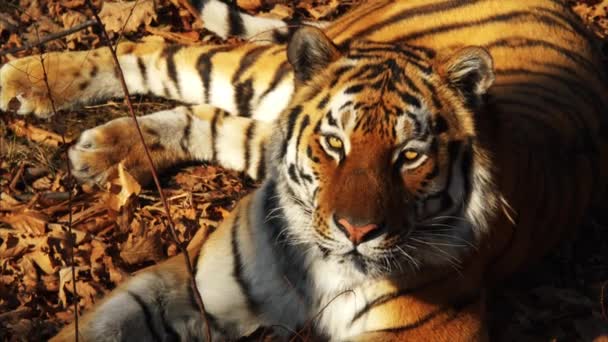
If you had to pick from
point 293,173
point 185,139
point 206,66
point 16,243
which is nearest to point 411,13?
point 206,66

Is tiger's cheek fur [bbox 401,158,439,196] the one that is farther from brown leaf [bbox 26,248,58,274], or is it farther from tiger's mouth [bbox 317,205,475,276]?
brown leaf [bbox 26,248,58,274]

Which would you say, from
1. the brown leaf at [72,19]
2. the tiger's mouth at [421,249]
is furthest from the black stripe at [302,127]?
the brown leaf at [72,19]

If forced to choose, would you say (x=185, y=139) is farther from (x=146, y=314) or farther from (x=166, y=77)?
(x=146, y=314)

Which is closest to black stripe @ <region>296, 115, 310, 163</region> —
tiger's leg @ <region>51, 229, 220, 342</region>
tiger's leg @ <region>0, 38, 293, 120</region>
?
tiger's leg @ <region>51, 229, 220, 342</region>

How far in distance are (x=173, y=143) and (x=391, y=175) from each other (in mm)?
1597

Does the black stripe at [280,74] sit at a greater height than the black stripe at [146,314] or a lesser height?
greater

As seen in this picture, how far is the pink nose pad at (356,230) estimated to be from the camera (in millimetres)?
2148

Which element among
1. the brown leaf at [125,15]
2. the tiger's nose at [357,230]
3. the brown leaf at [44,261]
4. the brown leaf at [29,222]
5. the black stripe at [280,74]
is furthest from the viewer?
the brown leaf at [125,15]

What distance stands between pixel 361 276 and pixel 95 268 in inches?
45.0

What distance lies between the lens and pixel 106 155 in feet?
11.3

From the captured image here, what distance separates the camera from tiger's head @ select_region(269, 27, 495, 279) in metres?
2.23

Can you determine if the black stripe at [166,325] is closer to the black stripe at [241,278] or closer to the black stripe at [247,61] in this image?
the black stripe at [241,278]

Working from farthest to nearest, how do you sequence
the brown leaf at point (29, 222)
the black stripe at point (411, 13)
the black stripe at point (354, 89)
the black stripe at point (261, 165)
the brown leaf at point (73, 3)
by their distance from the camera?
the brown leaf at point (73, 3) < the black stripe at point (261, 165) < the black stripe at point (411, 13) < the brown leaf at point (29, 222) < the black stripe at point (354, 89)

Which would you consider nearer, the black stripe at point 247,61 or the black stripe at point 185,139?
the black stripe at point 185,139
